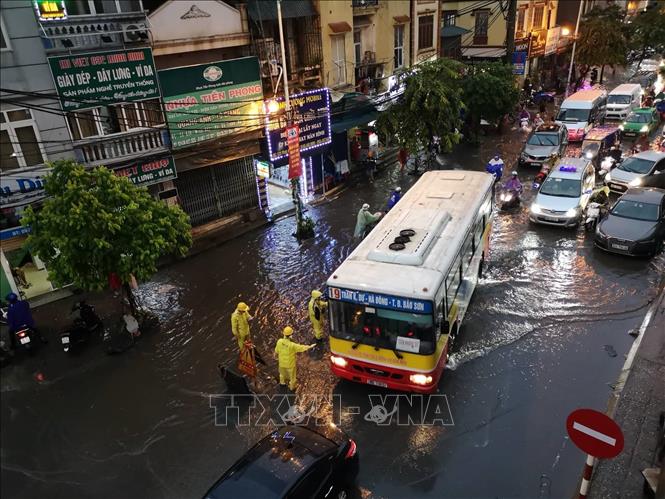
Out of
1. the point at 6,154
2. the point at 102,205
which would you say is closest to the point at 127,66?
the point at 6,154

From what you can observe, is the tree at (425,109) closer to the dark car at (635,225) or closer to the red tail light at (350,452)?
the dark car at (635,225)

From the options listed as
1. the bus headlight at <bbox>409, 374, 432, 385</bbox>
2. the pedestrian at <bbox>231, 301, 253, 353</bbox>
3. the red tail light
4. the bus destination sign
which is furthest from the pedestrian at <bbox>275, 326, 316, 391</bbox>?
the red tail light

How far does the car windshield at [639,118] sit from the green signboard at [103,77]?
24.7 metres

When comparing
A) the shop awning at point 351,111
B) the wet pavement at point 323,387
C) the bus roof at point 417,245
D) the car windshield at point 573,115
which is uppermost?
the shop awning at point 351,111

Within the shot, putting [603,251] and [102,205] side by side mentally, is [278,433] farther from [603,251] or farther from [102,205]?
[603,251]

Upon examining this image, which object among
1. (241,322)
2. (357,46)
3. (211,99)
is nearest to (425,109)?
(357,46)

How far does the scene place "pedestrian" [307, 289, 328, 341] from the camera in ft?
36.9

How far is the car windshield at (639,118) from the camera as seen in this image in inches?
1037

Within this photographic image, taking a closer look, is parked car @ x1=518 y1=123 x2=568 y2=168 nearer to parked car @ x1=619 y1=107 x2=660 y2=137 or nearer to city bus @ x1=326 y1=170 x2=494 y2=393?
parked car @ x1=619 y1=107 x2=660 y2=137

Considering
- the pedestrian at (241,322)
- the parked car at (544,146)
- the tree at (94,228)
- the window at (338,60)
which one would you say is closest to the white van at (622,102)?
the parked car at (544,146)

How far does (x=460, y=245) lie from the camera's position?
10.2 metres

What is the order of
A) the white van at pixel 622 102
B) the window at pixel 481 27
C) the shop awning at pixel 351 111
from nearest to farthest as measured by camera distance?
the shop awning at pixel 351 111 < the white van at pixel 622 102 < the window at pixel 481 27

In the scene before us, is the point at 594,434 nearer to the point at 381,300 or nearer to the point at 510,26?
the point at 381,300

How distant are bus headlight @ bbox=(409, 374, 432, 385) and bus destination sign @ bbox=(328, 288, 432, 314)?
1.31 metres
